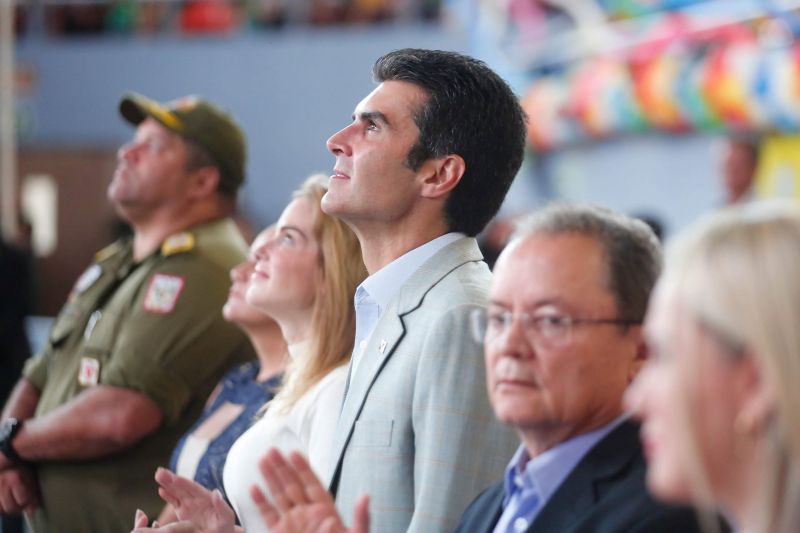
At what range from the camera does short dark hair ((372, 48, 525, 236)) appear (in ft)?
6.91

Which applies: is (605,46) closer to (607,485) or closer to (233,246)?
(233,246)

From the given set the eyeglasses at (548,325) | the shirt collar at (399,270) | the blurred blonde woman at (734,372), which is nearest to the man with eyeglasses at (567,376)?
the eyeglasses at (548,325)

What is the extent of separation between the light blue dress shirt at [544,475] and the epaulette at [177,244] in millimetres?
1738

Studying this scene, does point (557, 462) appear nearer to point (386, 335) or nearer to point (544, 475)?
point (544, 475)

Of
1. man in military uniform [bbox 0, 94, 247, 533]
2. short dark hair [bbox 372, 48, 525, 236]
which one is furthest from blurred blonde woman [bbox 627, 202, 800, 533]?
man in military uniform [bbox 0, 94, 247, 533]

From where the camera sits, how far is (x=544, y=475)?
60.9 inches

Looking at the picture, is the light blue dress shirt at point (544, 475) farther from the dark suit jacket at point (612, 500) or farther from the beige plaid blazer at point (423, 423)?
the beige plaid blazer at point (423, 423)

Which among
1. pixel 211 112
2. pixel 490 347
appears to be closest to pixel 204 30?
pixel 211 112

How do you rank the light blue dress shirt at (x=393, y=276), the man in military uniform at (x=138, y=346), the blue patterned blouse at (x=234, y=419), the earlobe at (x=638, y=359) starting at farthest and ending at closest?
the man in military uniform at (x=138, y=346), the blue patterned blouse at (x=234, y=419), the light blue dress shirt at (x=393, y=276), the earlobe at (x=638, y=359)

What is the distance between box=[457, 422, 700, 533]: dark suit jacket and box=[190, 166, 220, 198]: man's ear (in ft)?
6.43

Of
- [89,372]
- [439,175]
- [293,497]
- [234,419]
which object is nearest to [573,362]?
[293,497]

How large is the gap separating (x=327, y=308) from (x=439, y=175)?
479 mm

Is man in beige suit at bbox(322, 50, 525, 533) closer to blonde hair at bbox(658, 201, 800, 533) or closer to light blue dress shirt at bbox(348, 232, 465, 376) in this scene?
light blue dress shirt at bbox(348, 232, 465, 376)

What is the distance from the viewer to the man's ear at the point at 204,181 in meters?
3.30
